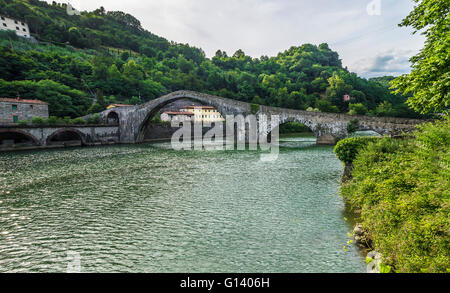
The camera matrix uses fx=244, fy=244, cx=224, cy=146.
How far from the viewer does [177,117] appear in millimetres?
63938

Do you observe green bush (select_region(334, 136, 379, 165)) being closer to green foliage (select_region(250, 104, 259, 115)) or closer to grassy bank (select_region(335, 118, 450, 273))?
grassy bank (select_region(335, 118, 450, 273))

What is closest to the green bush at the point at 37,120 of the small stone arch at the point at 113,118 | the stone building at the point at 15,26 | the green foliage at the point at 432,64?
the small stone arch at the point at 113,118

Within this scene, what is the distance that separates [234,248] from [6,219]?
9160mm

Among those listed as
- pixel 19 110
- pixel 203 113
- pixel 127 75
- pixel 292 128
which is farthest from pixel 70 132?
pixel 292 128

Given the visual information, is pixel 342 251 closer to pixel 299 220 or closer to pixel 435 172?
pixel 299 220

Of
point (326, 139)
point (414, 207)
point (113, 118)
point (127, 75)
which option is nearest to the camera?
point (414, 207)

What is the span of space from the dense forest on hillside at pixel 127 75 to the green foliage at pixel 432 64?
5181 centimetres

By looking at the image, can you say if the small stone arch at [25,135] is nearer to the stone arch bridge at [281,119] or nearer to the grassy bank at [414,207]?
the stone arch bridge at [281,119]

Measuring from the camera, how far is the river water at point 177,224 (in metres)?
6.30

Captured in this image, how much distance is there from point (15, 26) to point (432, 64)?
113004mm

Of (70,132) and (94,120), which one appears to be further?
(94,120)

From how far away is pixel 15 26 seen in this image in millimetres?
81625

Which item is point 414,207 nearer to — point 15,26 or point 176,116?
point 176,116

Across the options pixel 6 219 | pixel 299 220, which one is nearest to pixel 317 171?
pixel 299 220
